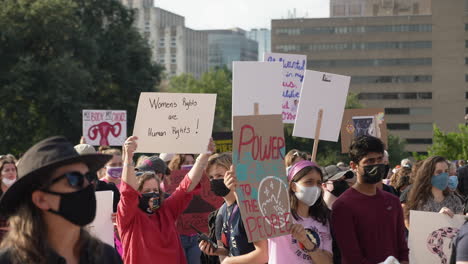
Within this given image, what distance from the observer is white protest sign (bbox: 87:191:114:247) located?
6.12m

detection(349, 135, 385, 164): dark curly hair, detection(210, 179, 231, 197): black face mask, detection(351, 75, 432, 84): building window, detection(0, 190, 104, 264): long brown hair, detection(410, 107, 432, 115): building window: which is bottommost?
detection(410, 107, 432, 115): building window

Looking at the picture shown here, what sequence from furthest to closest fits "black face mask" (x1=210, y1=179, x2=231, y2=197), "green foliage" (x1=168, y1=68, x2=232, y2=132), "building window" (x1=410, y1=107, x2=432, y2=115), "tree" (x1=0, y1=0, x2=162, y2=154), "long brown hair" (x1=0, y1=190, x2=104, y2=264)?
"building window" (x1=410, y1=107, x2=432, y2=115) → "green foliage" (x1=168, y1=68, x2=232, y2=132) → "tree" (x1=0, y1=0, x2=162, y2=154) → "black face mask" (x1=210, y1=179, x2=231, y2=197) → "long brown hair" (x1=0, y1=190, x2=104, y2=264)

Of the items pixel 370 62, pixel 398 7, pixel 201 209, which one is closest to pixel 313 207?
pixel 201 209

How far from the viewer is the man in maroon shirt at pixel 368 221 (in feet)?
17.0

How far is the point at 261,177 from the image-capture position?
17.4 feet

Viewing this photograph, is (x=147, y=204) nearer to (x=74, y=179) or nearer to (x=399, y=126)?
(x=74, y=179)

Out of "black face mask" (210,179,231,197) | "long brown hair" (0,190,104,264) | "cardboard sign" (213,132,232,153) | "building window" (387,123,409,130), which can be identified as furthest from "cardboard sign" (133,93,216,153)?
"building window" (387,123,409,130)

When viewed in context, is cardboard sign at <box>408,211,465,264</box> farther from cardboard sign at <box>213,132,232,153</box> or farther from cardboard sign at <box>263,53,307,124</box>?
cardboard sign at <box>213,132,232,153</box>

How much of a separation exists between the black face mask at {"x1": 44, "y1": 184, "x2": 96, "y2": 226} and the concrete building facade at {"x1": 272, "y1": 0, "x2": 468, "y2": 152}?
422 feet

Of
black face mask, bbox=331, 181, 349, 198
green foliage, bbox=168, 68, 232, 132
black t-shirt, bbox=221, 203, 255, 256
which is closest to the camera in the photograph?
black t-shirt, bbox=221, 203, 255, 256

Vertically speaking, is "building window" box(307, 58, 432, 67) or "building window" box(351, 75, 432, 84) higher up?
"building window" box(307, 58, 432, 67)

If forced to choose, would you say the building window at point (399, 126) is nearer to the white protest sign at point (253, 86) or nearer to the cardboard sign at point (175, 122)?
the white protest sign at point (253, 86)

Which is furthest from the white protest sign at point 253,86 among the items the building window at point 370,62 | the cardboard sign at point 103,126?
the building window at point 370,62

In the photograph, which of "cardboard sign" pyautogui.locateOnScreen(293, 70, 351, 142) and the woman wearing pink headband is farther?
"cardboard sign" pyautogui.locateOnScreen(293, 70, 351, 142)
